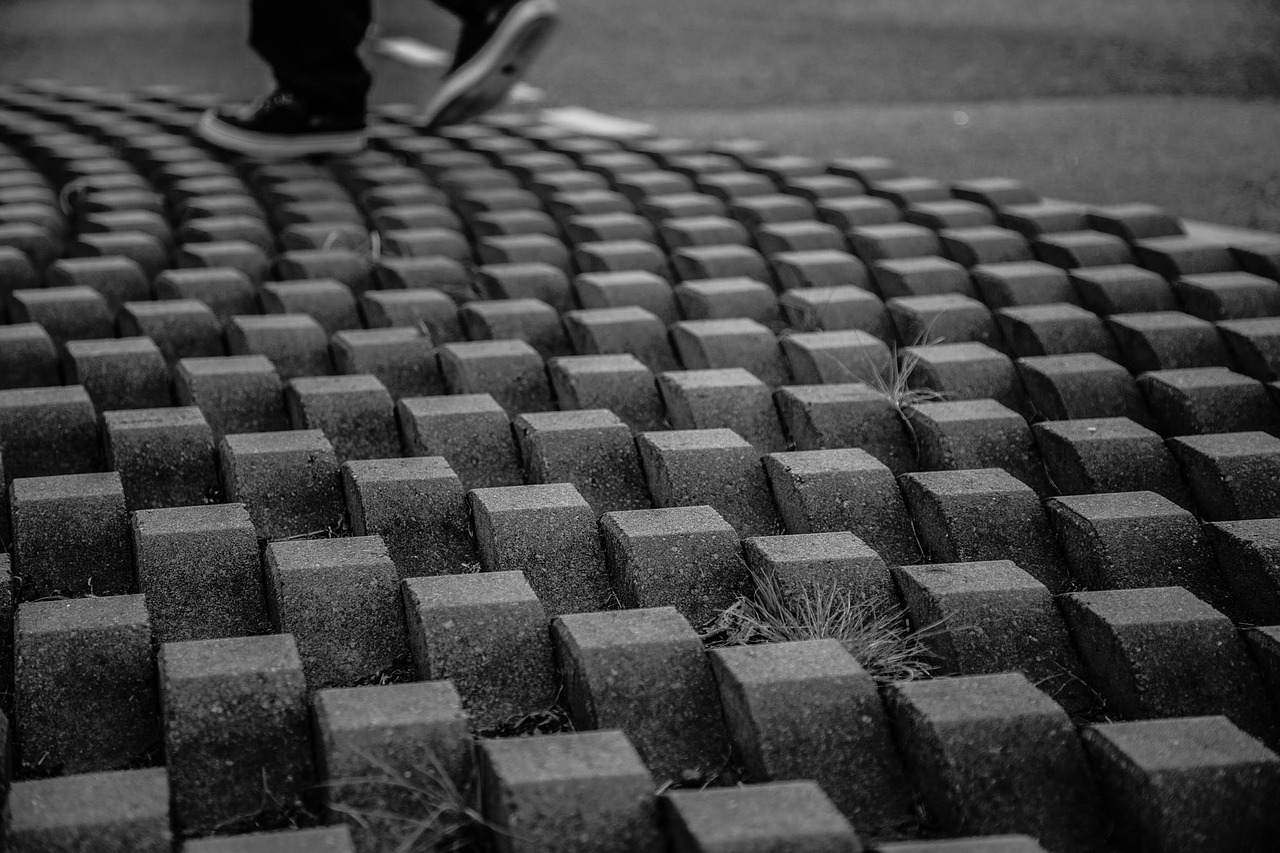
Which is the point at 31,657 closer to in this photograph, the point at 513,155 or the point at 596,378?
the point at 596,378

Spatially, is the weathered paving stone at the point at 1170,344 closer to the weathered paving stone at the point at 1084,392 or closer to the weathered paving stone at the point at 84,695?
the weathered paving stone at the point at 1084,392

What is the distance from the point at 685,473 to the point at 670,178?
1839 millimetres

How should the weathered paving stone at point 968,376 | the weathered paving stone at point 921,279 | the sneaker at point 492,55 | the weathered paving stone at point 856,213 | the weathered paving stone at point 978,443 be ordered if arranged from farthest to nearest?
1. the sneaker at point 492,55
2. the weathered paving stone at point 856,213
3. the weathered paving stone at point 921,279
4. the weathered paving stone at point 968,376
5. the weathered paving stone at point 978,443

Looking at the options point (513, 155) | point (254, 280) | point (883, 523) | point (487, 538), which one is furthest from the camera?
point (513, 155)

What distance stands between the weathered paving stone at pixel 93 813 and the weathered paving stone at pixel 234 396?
0.91 meters

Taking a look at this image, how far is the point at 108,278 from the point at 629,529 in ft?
4.91

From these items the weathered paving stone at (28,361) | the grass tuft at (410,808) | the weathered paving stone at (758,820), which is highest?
the weathered paving stone at (758,820)

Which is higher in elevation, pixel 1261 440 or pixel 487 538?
pixel 1261 440

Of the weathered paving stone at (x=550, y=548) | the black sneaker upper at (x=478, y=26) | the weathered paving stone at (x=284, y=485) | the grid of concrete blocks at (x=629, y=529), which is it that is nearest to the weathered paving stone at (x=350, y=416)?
the grid of concrete blocks at (x=629, y=529)

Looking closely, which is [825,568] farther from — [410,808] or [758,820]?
[410,808]

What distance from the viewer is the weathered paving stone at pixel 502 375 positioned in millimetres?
2311

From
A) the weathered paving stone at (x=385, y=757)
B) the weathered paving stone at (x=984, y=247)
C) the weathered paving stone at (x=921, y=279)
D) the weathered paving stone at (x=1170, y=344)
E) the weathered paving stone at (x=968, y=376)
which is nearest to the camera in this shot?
the weathered paving stone at (x=385, y=757)

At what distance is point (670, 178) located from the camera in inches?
144

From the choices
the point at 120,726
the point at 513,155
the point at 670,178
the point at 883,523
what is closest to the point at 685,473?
the point at 883,523
